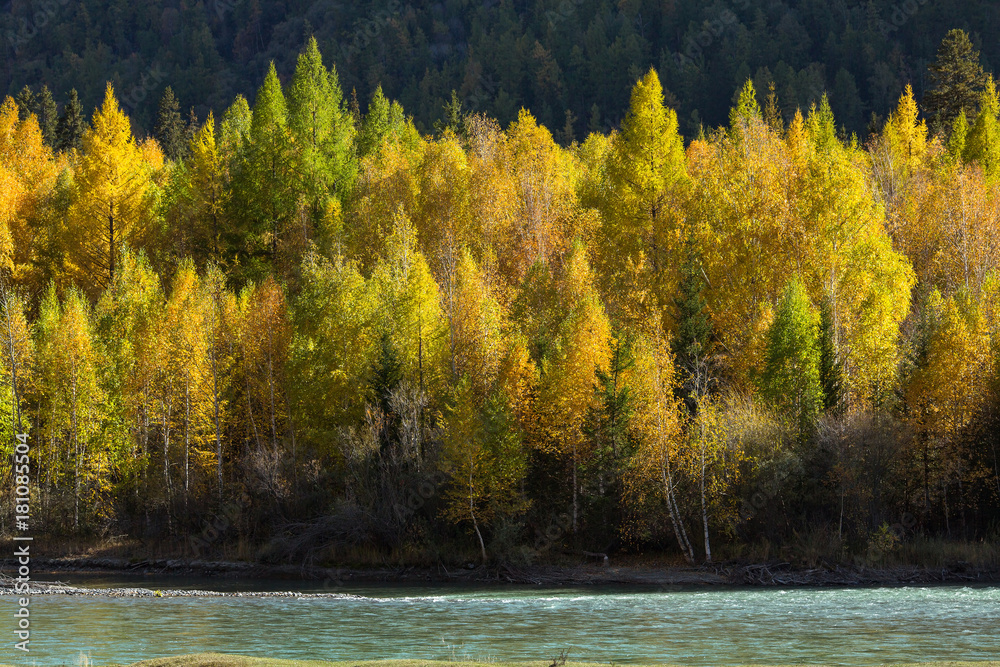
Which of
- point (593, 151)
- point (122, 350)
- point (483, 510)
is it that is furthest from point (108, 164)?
point (593, 151)

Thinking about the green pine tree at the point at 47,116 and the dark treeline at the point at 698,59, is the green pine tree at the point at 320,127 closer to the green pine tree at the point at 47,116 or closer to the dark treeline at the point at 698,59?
the green pine tree at the point at 47,116

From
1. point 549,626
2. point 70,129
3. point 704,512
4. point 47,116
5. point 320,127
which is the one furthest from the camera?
point 47,116

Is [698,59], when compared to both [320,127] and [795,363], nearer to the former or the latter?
[320,127]

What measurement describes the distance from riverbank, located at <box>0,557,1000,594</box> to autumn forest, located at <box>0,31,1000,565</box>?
1.07 meters

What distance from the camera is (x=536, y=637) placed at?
29.0 metres

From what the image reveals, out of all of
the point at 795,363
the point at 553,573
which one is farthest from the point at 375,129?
the point at 553,573

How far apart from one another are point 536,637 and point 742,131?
40.7 meters

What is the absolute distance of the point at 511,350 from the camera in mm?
50312

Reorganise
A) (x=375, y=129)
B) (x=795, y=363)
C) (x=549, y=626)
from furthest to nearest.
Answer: (x=375, y=129)
(x=795, y=363)
(x=549, y=626)

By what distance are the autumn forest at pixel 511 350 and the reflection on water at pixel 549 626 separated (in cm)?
614

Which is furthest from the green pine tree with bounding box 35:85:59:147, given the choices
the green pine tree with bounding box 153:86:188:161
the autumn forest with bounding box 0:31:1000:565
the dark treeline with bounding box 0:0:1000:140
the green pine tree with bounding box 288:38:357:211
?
the dark treeline with bounding box 0:0:1000:140

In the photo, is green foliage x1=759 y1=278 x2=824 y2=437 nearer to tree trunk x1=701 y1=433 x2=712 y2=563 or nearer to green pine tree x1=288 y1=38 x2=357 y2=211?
tree trunk x1=701 y1=433 x2=712 y2=563

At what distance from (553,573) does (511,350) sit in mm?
10735

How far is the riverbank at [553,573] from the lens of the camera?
4269 centimetres
